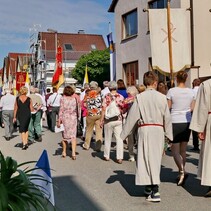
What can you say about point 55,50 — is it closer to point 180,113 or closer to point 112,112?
point 112,112

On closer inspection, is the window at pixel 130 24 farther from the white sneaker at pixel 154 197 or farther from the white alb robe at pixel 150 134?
the white sneaker at pixel 154 197

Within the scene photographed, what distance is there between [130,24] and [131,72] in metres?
2.75

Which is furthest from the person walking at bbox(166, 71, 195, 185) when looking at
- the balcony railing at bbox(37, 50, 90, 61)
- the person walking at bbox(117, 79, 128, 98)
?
the balcony railing at bbox(37, 50, 90, 61)

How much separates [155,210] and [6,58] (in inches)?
3777

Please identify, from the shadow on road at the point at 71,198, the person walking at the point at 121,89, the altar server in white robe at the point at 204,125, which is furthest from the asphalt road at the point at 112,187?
the person walking at the point at 121,89

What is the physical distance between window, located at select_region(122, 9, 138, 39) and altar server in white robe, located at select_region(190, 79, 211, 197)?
51.7 ft

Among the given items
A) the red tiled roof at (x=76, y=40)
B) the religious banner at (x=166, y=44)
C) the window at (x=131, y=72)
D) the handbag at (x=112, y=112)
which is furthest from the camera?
the red tiled roof at (x=76, y=40)

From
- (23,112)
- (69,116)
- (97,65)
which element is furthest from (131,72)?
(97,65)

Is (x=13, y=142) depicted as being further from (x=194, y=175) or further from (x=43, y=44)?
(x=43, y=44)

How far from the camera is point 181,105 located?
639cm

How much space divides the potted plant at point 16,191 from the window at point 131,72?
58.4 ft

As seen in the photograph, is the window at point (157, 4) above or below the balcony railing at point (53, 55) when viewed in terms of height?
below

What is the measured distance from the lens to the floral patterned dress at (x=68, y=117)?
9.11m

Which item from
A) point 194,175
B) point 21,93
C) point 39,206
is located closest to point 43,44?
point 21,93
